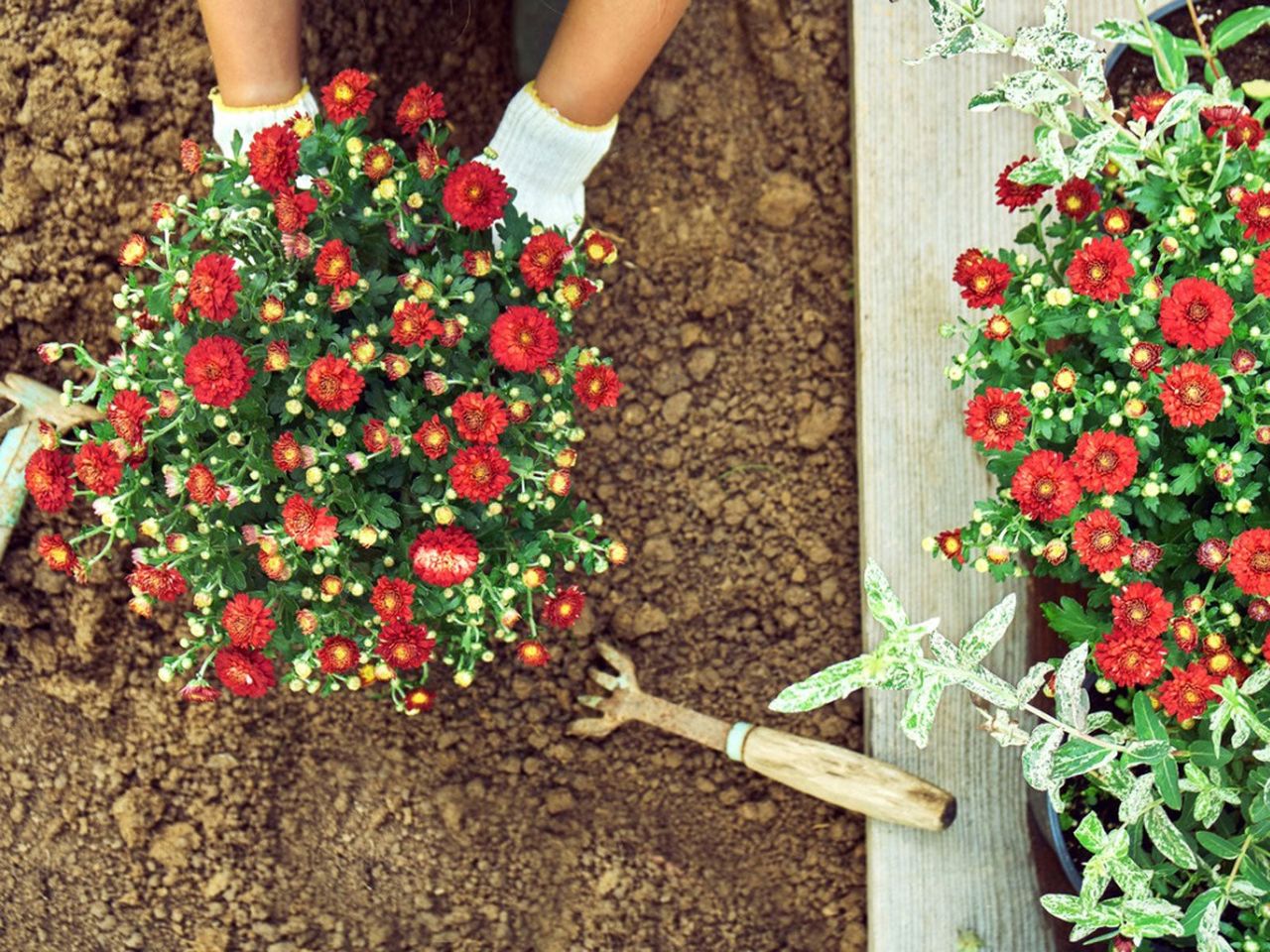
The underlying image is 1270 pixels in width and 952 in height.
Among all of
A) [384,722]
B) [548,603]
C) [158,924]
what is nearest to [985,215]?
[548,603]

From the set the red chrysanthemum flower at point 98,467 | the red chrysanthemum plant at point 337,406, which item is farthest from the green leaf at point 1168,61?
the red chrysanthemum flower at point 98,467

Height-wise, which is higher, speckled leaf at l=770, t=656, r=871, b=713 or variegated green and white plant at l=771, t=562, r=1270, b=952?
speckled leaf at l=770, t=656, r=871, b=713

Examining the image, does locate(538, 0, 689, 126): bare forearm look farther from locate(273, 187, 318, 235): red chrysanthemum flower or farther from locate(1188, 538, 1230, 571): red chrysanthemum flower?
locate(1188, 538, 1230, 571): red chrysanthemum flower

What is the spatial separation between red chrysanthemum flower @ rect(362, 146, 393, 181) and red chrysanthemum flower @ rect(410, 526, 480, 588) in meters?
0.41

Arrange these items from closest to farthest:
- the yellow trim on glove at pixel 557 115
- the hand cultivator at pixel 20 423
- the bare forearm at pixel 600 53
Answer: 1. the bare forearm at pixel 600 53
2. the yellow trim on glove at pixel 557 115
3. the hand cultivator at pixel 20 423

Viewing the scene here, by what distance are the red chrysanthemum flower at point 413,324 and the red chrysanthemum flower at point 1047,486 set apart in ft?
2.19

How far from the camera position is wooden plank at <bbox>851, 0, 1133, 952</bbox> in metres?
1.79

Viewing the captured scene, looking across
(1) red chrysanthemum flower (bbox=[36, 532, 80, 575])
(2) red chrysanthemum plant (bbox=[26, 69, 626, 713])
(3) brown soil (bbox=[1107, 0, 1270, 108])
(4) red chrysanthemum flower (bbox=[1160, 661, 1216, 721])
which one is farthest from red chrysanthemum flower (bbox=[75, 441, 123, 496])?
(3) brown soil (bbox=[1107, 0, 1270, 108])

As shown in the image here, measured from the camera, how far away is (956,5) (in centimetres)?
133

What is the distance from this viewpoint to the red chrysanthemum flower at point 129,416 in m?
1.31

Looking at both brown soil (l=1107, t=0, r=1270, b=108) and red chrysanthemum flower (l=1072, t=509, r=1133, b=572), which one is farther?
brown soil (l=1107, t=0, r=1270, b=108)

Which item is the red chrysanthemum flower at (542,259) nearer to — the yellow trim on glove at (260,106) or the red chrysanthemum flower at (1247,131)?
the yellow trim on glove at (260,106)

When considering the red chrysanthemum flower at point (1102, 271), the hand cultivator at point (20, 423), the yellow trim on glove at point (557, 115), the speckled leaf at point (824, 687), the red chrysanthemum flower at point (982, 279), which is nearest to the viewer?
the speckled leaf at point (824, 687)

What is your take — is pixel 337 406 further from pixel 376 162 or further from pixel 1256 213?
pixel 1256 213
